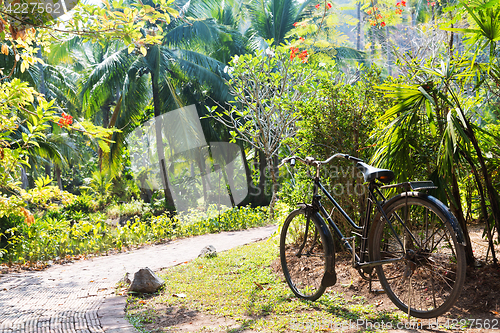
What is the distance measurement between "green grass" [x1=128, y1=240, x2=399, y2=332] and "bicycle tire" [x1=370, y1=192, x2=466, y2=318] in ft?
0.77

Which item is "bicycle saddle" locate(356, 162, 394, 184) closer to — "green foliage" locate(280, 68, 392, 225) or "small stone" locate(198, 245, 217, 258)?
"green foliage" locate(280, 68, 392, 225)

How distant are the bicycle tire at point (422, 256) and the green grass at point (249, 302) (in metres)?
0.23

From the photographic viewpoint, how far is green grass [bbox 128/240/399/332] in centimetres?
259

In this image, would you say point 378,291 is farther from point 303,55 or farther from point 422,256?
point 303,55

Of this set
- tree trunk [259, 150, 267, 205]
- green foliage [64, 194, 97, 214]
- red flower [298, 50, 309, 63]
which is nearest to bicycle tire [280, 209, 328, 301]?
red flower [298, 50, 309, 63]

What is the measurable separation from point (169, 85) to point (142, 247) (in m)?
7.70

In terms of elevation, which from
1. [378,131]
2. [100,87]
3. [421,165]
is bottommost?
[421,165]

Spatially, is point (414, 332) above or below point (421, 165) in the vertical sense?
below

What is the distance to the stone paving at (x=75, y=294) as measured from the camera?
281cm

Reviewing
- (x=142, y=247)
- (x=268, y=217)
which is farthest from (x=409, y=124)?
(x=268, y=217)

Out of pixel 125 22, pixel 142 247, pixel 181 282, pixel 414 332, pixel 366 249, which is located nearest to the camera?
pixel 414 332

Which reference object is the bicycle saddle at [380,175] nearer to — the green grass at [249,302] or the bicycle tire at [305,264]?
the bicycle tire at [305,264]

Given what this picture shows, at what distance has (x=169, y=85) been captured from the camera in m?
13.5

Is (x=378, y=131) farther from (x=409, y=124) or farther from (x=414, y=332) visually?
(x=414, y=332)
